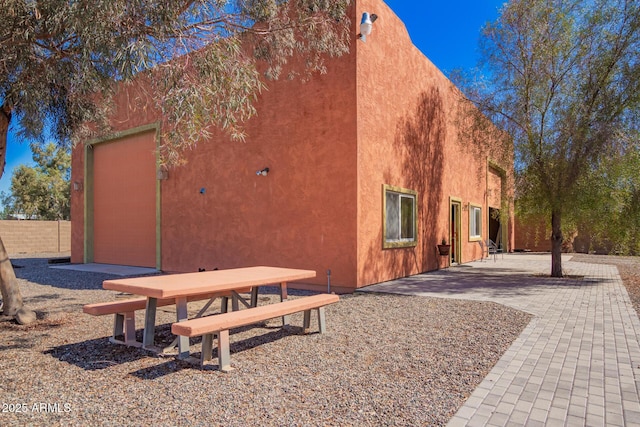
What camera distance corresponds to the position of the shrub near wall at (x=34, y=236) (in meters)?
21.7

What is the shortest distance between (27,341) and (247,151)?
6.05m

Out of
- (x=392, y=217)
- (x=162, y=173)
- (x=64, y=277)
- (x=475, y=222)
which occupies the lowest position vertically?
(x=64, y=277)

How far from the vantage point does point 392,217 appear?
9.66 m

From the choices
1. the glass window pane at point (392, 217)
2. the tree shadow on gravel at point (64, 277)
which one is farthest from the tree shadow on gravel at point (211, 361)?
the tree shadow on gravel at point (64, 277)

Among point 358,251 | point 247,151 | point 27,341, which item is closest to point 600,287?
point 358,251

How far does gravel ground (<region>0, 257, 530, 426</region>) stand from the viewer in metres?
2.90

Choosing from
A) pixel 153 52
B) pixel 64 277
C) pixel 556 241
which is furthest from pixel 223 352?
pixel 556 241

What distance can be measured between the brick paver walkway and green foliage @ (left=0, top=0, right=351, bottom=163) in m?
4.12

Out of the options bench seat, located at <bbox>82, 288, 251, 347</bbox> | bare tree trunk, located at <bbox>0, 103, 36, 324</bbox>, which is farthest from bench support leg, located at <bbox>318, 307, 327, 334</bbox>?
bare tree trunk, located at <bbox>0, 103, 36, 324</bbox>

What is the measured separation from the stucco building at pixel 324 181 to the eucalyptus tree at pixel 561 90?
1.04 m

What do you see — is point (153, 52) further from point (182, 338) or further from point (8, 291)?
point (8, 291)

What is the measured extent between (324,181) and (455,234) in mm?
7366

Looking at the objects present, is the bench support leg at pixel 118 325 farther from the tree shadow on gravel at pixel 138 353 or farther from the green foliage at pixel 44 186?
the green foliage at pixel 44 186

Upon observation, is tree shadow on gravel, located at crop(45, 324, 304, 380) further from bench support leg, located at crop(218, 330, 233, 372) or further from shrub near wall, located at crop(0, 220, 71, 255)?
shrub near wall, located at crop(0, 220, 71, 255)
